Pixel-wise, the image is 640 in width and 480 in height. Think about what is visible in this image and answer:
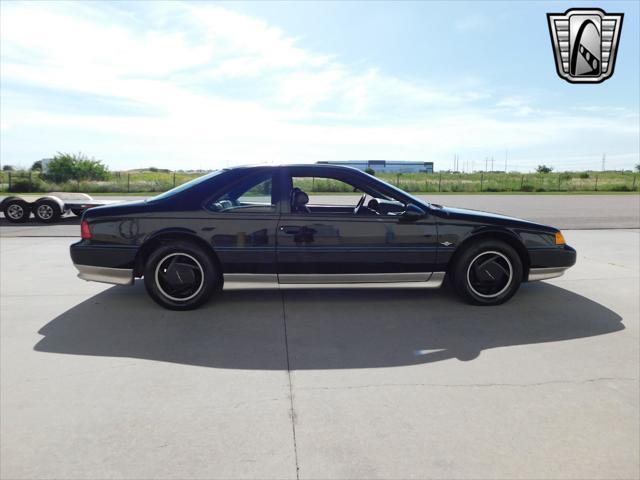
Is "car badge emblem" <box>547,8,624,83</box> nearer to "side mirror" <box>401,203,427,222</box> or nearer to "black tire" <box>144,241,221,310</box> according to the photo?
"side mirror" <box>401,203,427,222</box>

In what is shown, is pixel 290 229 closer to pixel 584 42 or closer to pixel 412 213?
pixel 412 213

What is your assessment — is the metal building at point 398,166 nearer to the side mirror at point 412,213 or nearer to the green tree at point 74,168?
the green tree at point 74,168

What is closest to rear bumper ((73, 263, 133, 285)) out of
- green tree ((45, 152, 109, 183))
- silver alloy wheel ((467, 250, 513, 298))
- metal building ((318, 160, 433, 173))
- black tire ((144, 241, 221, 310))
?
black tire ((144, 241, 221, 310))

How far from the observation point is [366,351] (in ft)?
11.6

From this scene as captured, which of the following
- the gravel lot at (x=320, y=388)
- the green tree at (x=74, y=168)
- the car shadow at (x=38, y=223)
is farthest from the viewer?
the green tree at (x=74, y=168)

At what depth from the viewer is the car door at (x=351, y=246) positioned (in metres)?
4.61

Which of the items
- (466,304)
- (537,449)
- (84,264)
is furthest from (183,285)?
(537,449)

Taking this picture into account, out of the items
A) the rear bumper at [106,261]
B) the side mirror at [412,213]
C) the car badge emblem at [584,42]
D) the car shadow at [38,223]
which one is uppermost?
the car badge emblem at [584,42]

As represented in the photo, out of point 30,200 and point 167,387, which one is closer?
point 167,387

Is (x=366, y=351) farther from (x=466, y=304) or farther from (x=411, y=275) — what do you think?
(x=466, y=304)

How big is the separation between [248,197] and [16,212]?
422 inches

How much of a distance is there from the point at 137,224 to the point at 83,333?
1.14 metres

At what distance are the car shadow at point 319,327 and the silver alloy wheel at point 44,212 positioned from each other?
28.4ft

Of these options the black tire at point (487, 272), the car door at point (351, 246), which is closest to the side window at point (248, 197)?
the car door at point (351, 246)
